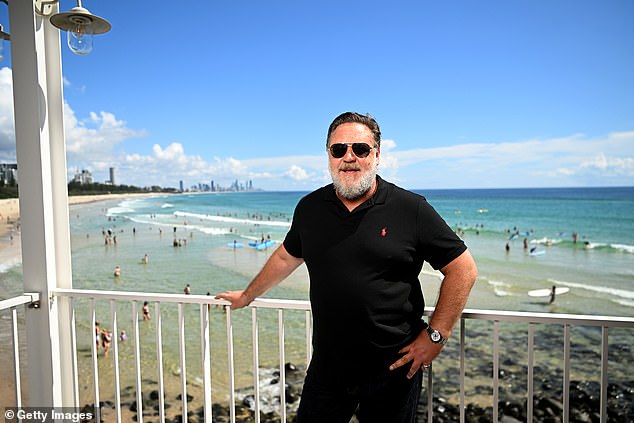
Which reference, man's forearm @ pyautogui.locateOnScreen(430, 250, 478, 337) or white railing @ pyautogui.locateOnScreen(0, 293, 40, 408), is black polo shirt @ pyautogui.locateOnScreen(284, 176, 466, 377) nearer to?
man's forearm @ pyautogui.locateOnScreen(430, 250, 478, 337)

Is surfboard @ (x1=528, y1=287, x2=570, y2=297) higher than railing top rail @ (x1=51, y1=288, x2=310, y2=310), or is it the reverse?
railing top rail @ (x1=51, y1=288, x2=310, y2=310)

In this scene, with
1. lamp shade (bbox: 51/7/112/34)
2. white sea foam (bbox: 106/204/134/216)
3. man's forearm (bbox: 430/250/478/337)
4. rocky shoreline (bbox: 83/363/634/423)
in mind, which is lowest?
rocky shoreline (bbox: 83/363/634/423)

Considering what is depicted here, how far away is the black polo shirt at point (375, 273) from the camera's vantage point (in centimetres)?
167

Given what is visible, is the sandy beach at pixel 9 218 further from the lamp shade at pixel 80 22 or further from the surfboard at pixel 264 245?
the surfboard at pixel 264 245

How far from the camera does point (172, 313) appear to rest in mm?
14109

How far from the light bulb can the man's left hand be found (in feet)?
6.88

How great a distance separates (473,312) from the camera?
1.91 metres

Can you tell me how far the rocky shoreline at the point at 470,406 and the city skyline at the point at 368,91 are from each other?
27.7m

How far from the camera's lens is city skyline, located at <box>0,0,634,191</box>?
34312 millimetres

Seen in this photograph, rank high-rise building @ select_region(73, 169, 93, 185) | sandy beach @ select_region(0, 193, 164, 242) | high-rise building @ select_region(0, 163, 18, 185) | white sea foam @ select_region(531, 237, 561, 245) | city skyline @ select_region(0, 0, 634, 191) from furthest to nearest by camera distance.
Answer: high-rise building @ select_region(73, 169, 93, 185), city skyline @ select_region(0, 0, 634, 191), white sea foam @ select_region(531, 237, 561, 245), sandy beach @ select_region(0, 193, 164, 242), high-rise building @ select_region(0, 163, 18, 185)

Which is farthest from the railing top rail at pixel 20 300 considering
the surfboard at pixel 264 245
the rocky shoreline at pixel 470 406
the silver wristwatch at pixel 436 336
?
the surfboard at pixel 264 245

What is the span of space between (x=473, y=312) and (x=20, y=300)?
7.40 ft

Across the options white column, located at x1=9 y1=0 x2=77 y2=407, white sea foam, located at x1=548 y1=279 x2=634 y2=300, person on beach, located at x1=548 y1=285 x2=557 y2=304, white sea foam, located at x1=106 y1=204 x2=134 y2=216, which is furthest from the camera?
white sea foam, located at x1=106 y1=204 x2=134 y2=216

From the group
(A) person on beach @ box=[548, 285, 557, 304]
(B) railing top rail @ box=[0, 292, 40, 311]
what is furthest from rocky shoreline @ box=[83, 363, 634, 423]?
(A) person on beach @ box=[548, 285, 557, 304]
